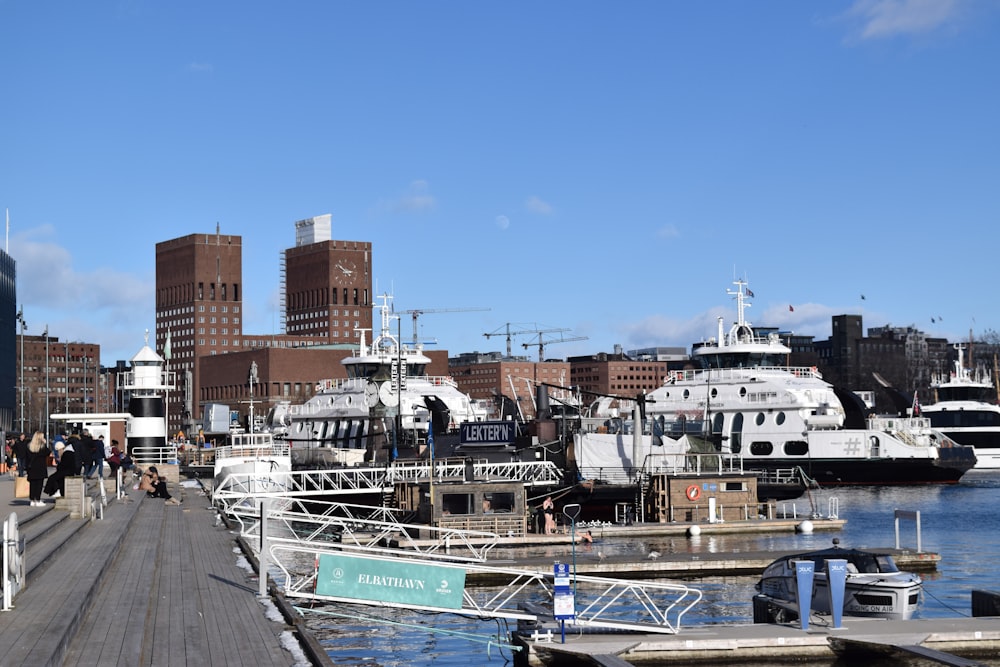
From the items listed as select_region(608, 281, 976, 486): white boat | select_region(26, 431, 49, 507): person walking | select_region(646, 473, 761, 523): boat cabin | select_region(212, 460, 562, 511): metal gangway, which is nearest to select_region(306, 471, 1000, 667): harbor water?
select_region(646, 473, 761, 523): boat cabin

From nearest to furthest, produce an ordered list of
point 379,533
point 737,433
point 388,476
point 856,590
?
point 856,590, point 379,533, point 388,476, point 737,433

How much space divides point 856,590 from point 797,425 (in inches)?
2307

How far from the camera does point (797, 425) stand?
79.6m

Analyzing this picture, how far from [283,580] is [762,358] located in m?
58.4

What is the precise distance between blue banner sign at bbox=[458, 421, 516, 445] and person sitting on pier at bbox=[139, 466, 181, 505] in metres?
13.0

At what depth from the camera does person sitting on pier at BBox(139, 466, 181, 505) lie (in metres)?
43.3

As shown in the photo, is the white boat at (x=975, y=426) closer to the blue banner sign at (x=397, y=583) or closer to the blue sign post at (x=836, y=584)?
the blue sign post at (x=836, y=584)

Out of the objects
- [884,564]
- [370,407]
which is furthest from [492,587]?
[370,407]

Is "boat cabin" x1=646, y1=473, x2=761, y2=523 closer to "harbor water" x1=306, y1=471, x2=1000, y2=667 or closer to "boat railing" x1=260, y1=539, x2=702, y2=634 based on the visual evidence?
"harbor water" x1=306, y1=471, x2=1000, y2=667

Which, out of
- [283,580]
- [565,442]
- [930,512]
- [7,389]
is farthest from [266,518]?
[7,389]

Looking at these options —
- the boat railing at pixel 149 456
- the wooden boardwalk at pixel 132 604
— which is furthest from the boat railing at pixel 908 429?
the wooden boardwalk at pixel 132 604

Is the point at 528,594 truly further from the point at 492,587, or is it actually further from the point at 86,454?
the point at 86,454

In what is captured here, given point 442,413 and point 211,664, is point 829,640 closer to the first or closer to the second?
point 211,664

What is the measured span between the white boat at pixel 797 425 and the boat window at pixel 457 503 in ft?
127
